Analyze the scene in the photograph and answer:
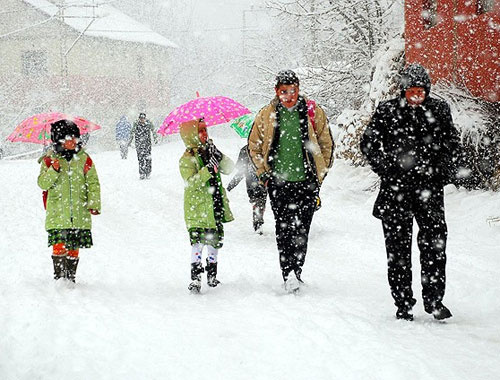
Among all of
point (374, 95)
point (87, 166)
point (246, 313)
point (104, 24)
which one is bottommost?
point (246, 313)

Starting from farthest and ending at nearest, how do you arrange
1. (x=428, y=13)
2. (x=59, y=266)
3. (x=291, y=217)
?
1. (x=428, y=13)
2. (x=59, y=266)
3. (x=291, y=217)

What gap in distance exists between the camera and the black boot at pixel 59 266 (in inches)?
230

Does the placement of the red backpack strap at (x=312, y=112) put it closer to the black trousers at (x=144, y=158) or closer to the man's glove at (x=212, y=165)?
the man's glove at (x=212, y=165)

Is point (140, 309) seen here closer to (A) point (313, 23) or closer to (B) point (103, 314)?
(B) point (103, 314)

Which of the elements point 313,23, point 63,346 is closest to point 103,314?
point 63,346

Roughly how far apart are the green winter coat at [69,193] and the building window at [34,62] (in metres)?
37.2

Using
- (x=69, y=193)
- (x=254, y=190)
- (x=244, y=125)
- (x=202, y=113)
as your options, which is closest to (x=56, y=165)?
(x=69, y=193)

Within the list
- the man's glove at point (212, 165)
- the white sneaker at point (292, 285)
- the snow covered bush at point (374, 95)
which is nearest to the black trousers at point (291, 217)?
the white sneaker at point (292, 285)

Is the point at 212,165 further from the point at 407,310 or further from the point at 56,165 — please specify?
the point at 407,310

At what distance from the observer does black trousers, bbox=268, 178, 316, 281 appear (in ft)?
17.9

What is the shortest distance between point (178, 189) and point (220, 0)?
306 ft

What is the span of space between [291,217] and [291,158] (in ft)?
1.86

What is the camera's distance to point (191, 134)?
5.72 m

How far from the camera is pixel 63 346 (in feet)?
13.7
